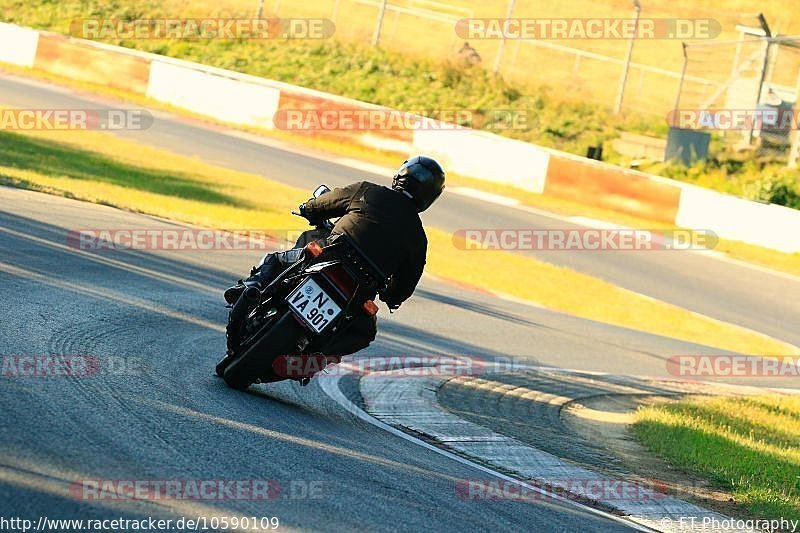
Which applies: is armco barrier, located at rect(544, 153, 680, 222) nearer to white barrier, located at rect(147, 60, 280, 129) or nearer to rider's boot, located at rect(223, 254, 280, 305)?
white barrier, located at rect(147, 60, 280, 129)

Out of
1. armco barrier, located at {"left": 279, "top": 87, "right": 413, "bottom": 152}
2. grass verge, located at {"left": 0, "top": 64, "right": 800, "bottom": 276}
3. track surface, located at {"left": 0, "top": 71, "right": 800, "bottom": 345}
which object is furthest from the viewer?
armco barrier, located at {"left": 279, "top": 87, "right": 413, "bottom": 152}

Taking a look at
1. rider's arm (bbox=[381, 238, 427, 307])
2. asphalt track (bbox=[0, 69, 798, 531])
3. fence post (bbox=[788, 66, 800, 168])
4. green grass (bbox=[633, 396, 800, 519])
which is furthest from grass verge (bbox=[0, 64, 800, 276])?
rider's arm (bbox=[381, 238, 427, 307])

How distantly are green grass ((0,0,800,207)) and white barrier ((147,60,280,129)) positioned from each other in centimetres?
340

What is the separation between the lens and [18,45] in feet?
115

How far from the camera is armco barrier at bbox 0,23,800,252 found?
82.8 feet

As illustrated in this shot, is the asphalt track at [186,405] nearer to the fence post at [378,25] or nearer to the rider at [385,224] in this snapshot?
the rider at [385,224]

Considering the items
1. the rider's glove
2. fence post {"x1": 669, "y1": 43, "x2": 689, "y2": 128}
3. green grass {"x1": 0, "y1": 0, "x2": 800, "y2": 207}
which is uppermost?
fence post {"x1": 669, "y1": 43, "x2": 689, "y2": 128}

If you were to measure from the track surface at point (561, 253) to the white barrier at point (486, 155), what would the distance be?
8.55 feet

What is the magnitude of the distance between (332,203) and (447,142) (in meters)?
21.5

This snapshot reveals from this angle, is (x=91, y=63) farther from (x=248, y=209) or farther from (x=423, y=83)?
(x=248, y=209)

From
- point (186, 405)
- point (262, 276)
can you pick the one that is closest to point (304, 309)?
point (262, 276)

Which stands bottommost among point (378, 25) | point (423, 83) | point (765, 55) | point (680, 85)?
point (423, 83)

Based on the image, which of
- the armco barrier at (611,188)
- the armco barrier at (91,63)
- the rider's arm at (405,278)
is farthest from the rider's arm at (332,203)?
the armco barrier at (91,63)

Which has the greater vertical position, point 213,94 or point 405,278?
point 213,94
